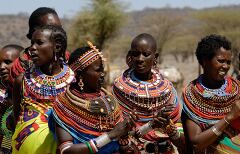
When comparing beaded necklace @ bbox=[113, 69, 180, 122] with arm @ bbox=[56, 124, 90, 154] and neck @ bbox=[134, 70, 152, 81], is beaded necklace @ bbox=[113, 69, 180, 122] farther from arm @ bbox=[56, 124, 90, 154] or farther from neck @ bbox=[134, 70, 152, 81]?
arm @ bbox=[56, 124, 90, 154]

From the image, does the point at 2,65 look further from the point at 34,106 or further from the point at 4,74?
the point at 34,106

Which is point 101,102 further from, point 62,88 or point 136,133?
point 62,88

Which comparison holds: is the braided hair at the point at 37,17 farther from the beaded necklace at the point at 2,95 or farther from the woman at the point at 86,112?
the woman at the point at 86,112

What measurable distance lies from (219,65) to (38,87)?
60.2 inches

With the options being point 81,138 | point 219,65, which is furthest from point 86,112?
point 219,65

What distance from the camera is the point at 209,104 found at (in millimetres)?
4184

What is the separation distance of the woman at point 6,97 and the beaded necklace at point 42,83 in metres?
0.83

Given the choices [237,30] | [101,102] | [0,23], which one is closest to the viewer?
[101,102]

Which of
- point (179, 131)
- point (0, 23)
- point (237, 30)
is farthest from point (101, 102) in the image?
point (0, 23)

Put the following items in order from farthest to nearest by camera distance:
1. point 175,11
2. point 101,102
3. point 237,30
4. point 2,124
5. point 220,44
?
point 175,11
point 237,30
point 2,124
point 220,44
point 101,102

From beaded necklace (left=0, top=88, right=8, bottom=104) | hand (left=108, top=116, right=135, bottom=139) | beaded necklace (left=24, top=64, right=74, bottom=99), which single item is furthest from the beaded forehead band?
beaded necklace (left=0, top=88, right=8, bottom=104)

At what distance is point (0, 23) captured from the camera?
68.4 meters

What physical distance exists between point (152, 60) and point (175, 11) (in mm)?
105741

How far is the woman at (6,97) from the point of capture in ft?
18.1
